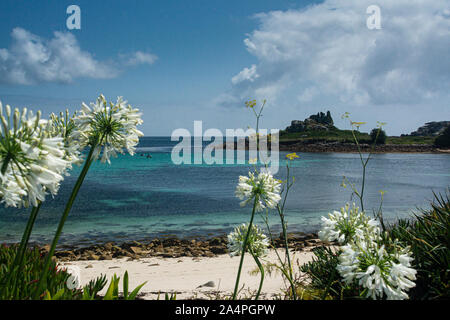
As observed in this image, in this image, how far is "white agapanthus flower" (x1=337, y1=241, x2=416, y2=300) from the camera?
2.13 meters

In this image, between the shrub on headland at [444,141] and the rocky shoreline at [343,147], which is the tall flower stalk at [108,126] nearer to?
the rocky shoreline at [343,147]

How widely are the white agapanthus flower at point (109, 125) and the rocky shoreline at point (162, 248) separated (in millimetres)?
8735

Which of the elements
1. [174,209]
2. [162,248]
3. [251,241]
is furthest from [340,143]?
[251,241]

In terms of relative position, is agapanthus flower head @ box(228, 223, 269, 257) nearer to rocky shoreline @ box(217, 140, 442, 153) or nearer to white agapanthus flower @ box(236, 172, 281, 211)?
white agapanthus flower @ box(236, 172, 281, 211)

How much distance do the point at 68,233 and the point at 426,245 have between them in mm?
13246

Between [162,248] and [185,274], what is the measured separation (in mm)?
3233

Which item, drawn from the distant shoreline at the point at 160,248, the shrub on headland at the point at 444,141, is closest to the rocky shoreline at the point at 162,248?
the distant shoreline at the point at 160,248

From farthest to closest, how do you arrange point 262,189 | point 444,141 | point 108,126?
1. point 444,141
2. point 262,189
3. point 108,126

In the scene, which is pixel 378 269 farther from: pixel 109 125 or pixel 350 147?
pixel 350 147

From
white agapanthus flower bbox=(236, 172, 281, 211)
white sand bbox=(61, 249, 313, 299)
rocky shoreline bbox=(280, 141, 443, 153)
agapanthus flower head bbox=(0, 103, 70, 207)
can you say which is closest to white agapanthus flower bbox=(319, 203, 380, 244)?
white agapanthus flower bbox=(236, 172, 281, 211)

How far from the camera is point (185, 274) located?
834cm

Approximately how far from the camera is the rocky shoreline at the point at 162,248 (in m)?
10.5

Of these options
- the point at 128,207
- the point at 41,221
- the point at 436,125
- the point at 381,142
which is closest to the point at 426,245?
the point at 41,221
